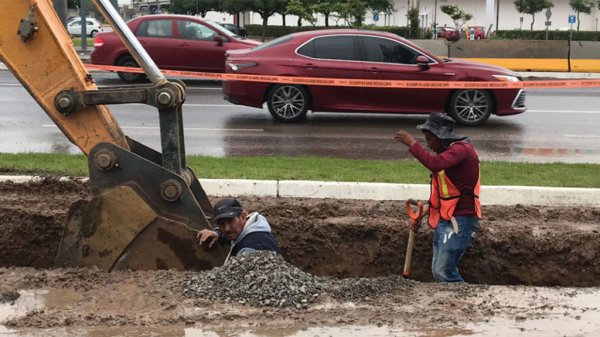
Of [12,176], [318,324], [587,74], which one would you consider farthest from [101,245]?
[587,74]

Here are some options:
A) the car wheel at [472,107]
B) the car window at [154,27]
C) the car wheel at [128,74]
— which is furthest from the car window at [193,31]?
the car wheel at [472,107]

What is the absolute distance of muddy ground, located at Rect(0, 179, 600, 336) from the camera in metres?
4.65

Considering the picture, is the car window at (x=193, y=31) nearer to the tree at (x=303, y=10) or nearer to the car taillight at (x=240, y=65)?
the car taillight at (x=240, y=65)

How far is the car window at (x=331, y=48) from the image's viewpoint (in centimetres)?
1491

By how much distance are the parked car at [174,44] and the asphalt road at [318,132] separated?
2.44m

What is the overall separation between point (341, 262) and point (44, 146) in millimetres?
6242

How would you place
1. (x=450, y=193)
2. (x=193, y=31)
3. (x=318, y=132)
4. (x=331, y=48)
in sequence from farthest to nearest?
(x=193, y=31)
(x=331, y=48)
(x=318, y=132)
(x=450, y=193)

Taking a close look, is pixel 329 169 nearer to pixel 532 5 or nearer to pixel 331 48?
pixel 331 48

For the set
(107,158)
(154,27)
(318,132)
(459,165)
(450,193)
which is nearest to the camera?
(107,158)

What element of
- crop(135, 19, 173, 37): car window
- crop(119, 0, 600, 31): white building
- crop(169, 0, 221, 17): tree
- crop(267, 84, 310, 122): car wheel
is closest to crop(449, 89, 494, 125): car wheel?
crop(267, 84, 310, 122): car wheel

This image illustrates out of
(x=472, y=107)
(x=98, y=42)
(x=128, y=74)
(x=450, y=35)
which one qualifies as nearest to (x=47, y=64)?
(x=472, y=107)

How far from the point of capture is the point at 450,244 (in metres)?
6.23

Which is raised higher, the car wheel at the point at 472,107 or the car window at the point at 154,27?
the car window at the point at 154,27

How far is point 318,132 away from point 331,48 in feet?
5.99
